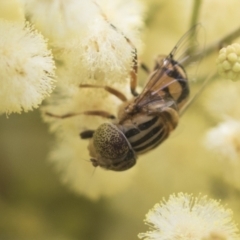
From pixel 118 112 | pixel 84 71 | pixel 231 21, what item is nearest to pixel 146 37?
pixel 231 21

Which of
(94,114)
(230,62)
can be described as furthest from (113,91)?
(230,62)

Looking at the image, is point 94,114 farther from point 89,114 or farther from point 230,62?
point 230,62

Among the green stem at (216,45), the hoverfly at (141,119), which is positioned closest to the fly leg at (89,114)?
the hoverfly at (141,119)

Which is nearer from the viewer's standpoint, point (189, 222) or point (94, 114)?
point (189, 222)

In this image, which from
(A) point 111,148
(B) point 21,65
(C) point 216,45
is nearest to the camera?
(B) point 21,65

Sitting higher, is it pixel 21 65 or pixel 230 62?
pixel 230 62

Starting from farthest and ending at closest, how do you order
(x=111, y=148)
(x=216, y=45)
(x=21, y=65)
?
(x=216, y=45)
(x=111, y=148)
(x=21, y=65)

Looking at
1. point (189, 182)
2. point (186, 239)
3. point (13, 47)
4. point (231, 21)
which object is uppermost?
point (231, 21)

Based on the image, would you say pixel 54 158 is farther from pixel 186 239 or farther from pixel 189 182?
pixel 186 239
